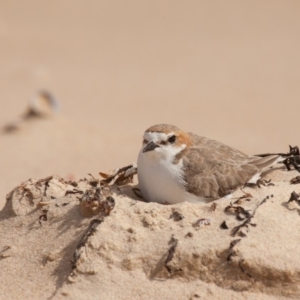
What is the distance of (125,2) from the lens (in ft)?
70.1

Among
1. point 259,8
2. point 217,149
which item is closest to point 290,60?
point 259,8

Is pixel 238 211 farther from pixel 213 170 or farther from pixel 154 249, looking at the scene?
pixel 213 170

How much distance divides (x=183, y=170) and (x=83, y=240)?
1.24m

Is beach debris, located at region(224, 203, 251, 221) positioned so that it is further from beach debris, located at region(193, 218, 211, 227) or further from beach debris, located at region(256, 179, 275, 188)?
beach debris, located at region(256, 179, 275, 188)

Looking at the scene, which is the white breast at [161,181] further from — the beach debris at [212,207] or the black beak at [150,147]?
the beach debris at [212,207]

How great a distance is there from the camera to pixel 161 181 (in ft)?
20.8

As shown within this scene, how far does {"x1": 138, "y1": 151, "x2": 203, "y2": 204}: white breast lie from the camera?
20.8ft

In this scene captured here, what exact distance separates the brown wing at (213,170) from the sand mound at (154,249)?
0.45 meters

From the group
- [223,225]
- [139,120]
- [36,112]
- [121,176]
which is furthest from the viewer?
[139,120]

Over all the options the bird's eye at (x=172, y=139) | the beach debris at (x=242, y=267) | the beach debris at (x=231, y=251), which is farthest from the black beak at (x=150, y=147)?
the beach debris at (x=242, y=267)

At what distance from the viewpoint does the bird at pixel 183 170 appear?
6.36 meters

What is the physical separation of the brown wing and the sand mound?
1.47ft

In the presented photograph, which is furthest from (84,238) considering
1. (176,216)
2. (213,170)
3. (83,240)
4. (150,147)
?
(213,170)

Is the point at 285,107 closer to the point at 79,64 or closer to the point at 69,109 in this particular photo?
the point at 69,109
